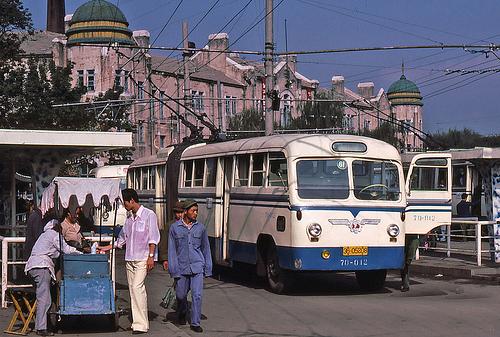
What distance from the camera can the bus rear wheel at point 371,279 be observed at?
17328mm

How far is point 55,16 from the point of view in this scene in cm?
8531

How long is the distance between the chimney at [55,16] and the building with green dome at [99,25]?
20.4m

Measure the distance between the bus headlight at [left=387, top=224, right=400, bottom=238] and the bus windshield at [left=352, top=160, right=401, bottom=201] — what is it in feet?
1.71

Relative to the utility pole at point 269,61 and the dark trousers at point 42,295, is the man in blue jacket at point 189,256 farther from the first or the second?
the utility pole at point 269,61

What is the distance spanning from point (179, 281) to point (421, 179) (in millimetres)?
11223

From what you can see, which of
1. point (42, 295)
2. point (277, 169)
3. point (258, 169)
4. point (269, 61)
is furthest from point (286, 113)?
point (42, 295)

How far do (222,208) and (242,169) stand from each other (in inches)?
50.2

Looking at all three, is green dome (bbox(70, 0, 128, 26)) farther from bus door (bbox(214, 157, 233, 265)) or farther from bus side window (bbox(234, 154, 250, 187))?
bus side window (bbox(234, 154, 250, 187))

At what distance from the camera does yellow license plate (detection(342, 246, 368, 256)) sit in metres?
16.0

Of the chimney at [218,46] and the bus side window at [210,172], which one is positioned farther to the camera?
the chimney at [218,46]

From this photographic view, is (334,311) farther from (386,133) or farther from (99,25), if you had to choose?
(386,133)

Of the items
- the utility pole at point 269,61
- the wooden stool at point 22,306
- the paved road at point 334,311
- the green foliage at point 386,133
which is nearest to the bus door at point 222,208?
the paved road at point 334,311

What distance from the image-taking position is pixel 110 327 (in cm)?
1215

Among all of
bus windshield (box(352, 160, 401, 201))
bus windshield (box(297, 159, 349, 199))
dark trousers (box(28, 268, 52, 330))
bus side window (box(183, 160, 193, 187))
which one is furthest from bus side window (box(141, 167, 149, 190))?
dark trousers (box(28, 268, 52, 330))
